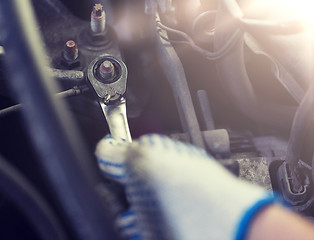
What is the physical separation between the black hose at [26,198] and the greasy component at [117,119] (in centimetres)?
27

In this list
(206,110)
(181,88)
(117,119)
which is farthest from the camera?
(206,110)

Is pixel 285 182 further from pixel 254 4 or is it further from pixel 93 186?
pixel 93 186

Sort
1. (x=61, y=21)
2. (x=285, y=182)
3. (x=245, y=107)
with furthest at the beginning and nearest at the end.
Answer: (x=61, y=21) < (x=245, y=107) < (x=285, y=182)

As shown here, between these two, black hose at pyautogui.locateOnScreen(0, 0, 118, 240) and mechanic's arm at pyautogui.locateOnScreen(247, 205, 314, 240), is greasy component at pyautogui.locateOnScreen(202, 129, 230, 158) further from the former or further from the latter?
black hose at pyautogui.locateOnScreen(0, 0, 118, 240)

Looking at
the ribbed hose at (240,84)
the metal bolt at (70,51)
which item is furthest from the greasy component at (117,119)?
the ribbed hose at (240,84)

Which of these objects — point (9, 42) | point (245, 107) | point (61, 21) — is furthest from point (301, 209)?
point (61, 21)

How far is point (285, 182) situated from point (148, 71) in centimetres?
62

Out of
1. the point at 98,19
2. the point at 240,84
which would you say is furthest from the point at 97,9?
the point at 240,84

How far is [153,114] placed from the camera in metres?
1.25

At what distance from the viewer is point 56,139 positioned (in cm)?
38

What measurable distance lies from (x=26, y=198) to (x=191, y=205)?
0.89 feet

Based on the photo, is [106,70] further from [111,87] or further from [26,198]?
[26,198]

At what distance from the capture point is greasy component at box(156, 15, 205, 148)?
0.91 m

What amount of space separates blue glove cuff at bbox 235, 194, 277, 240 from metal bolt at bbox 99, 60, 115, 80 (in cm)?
51
